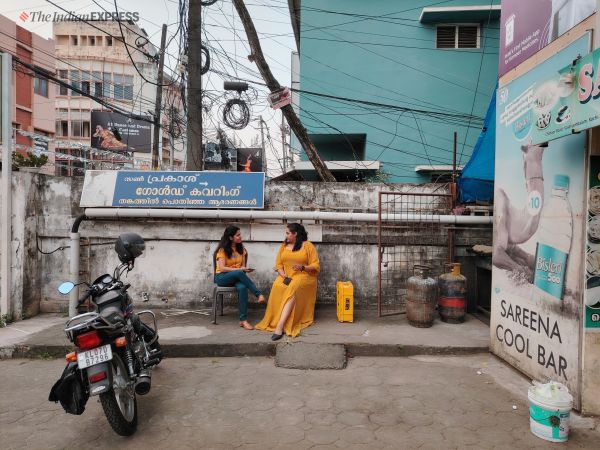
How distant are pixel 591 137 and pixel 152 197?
5.70 metres

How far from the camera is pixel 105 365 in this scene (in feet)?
10.2

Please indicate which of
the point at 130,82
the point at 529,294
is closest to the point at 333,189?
the point at 529,294

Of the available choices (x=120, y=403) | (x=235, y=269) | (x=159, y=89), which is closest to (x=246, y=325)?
(x=235, y=269)

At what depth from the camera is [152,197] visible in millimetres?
6680

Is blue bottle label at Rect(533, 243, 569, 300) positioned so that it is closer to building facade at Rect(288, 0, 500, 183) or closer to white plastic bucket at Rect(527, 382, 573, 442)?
white plastic bucket at Rect(527, 382, 573, 442)

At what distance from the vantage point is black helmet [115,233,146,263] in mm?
4094

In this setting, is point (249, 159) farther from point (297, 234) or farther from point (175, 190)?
point (297, 234)

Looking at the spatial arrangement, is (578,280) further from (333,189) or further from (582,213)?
(333,189)

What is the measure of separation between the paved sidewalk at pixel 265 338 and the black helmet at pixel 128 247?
5.03ft

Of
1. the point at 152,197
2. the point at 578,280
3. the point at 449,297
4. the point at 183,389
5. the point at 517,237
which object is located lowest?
the point at 183,389

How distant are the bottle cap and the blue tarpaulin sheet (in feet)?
7.20

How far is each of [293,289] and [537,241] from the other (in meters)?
2.86

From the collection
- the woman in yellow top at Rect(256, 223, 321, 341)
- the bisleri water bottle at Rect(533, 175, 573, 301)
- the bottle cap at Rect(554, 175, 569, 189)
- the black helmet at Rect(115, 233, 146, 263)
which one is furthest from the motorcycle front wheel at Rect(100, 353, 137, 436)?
the bottle cap at Rect(554, 175, 569, 189)

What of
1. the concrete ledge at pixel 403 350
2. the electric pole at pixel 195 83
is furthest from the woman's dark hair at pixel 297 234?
the electric pole at pixel 195 83
